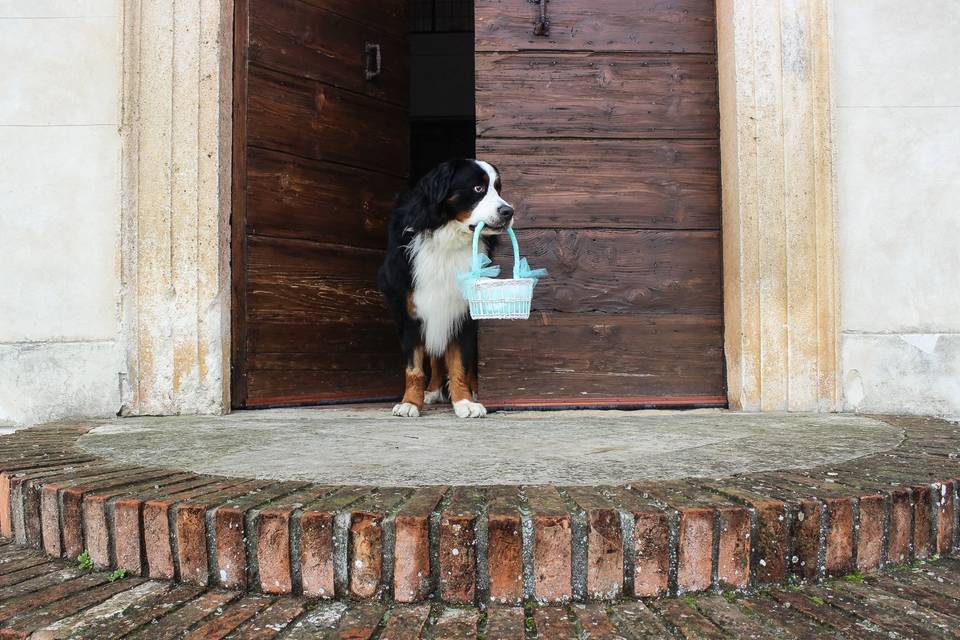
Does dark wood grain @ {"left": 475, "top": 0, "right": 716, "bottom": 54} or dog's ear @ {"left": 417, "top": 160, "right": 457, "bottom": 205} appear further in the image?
dark wood grain @ {"left": 475, "top": 0, "right": 716, "bottom": 54}

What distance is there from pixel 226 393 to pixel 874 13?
10.1ft

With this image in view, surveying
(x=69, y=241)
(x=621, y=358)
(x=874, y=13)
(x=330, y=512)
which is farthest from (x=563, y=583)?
(x=874, y=13)

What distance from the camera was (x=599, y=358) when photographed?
2.94 meters

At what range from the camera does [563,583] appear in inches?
45.8

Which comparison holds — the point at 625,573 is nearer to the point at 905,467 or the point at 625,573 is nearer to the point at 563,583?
the point at 563,583

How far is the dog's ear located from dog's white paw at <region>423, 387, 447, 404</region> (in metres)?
0.96

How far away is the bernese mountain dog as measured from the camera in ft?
8.91

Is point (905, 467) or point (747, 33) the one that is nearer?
point (905, 467)

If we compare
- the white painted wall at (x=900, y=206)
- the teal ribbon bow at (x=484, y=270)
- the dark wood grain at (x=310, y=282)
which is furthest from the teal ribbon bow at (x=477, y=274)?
the white painted wall at (x=900, y=206)

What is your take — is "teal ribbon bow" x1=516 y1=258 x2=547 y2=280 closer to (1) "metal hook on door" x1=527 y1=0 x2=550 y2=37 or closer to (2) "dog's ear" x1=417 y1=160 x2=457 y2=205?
(2) "dog's ear" x1=417 y1=160 x2=457 y2=205

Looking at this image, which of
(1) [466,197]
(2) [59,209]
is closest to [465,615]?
(1) [466,197]

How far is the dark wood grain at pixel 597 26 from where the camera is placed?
2.98m

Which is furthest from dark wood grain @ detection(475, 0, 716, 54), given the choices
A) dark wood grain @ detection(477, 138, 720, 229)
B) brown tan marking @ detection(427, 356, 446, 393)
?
brown tan marking @ detection(427, 356, 446, 393)

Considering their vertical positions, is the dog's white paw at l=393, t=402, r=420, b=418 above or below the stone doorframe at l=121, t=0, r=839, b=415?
below
